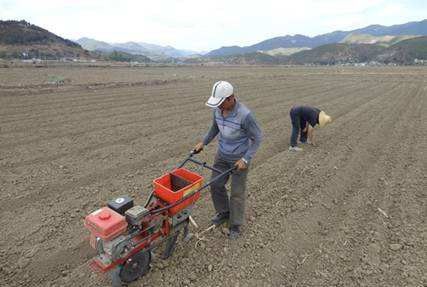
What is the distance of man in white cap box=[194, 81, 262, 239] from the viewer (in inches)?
141

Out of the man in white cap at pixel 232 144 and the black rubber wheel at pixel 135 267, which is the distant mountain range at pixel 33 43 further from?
the black rubber wheel at pixel 135 267

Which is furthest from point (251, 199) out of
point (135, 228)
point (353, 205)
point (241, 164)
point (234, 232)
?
point (135, 228)

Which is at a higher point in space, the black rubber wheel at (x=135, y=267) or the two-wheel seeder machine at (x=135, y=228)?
the two-wheel seeder machine at (x=135, y=228)

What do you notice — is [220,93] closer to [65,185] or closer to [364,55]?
[65,185]

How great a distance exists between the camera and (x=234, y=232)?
4.28 meters

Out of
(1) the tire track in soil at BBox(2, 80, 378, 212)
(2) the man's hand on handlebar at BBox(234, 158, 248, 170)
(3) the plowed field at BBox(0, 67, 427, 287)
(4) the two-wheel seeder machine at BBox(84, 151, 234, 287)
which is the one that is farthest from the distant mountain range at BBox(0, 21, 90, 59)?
(2) the man's hand on handlebar at BBox(234, 158, 248, 170)

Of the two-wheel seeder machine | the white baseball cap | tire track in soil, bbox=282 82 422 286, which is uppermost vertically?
the white baseball cap

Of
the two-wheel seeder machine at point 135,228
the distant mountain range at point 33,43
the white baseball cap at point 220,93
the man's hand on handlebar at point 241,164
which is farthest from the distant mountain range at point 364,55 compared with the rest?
the two-wheel seeder machine at point 135,228

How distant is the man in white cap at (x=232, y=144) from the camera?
359 cm

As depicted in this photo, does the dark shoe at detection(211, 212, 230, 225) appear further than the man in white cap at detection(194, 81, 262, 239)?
Yes

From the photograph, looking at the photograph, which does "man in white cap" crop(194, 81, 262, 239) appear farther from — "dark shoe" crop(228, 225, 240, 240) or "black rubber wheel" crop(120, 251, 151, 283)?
"black rubber wheel" crop(120, 251, 151, 283)

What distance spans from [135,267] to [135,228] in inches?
18.5

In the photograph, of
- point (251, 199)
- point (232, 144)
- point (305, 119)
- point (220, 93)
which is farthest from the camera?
point (305, 119)

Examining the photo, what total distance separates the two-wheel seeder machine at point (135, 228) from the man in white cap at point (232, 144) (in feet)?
0.86
